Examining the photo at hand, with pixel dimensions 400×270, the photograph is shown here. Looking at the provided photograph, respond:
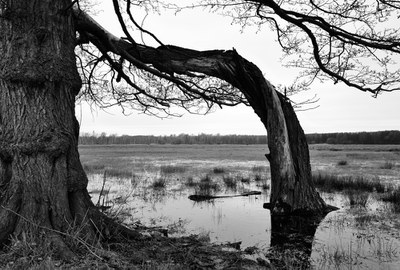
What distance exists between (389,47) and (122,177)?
1165 cm

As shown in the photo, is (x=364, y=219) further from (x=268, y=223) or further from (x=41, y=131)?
(x=41, y=131)

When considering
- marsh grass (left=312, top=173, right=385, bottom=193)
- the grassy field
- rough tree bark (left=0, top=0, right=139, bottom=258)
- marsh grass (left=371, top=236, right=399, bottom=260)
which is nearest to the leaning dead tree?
rough tree bark (left=0, top=0, right=139, bottom=258)

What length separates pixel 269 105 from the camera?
7074 mm

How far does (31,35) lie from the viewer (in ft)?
13.3

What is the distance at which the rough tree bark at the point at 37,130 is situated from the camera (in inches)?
148

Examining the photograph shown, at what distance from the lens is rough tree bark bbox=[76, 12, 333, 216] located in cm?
651

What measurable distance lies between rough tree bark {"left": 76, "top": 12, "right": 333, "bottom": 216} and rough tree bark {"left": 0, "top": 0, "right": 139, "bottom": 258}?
199cm

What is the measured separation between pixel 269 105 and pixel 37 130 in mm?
4743

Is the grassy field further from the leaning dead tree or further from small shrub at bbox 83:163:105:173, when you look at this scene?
the leaning dead tree

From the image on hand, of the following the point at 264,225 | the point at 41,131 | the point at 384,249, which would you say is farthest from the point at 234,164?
the point at 41,131

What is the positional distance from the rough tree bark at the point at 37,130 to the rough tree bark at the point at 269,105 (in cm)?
199

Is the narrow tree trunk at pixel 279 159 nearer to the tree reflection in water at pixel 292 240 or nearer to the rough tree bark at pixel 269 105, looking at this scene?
the rough tree bark at pixel 269 105

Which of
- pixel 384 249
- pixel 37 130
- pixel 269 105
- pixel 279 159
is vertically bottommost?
pixel 384 249

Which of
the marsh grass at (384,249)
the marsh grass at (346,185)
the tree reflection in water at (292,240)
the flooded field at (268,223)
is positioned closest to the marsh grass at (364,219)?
the flooded field at (268,223)
